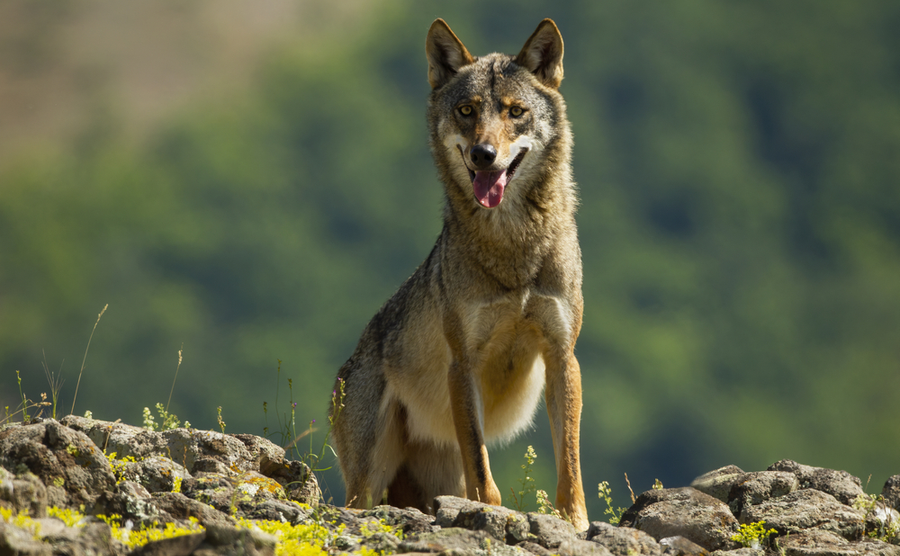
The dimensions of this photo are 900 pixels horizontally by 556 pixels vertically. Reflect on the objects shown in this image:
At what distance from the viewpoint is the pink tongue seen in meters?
5.63

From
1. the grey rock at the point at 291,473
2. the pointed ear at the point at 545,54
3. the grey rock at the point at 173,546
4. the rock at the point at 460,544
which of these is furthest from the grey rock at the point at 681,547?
the pointed ear at the point at 545,54

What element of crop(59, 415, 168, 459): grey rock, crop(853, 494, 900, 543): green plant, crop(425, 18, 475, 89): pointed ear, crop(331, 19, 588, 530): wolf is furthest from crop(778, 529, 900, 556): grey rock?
crop(425, 18, 475, 89): pointed ear

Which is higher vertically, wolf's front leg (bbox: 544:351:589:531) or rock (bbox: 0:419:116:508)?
wolf's front leg (bbox: 544:351:589:531)

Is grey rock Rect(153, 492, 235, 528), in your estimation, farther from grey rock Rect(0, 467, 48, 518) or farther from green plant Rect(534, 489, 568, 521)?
green plant Rect(534, 489, 568, 521)

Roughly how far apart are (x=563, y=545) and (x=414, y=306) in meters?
3.34

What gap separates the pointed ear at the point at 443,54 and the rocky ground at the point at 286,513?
3.29m

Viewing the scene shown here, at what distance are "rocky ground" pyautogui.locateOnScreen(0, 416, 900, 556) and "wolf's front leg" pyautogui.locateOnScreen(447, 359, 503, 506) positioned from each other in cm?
105

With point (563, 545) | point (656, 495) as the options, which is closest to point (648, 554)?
point (563, 545)

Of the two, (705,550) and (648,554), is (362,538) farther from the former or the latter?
(705,550)

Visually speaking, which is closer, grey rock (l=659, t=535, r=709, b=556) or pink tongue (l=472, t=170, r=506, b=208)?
grey rock (l=659, t=535, r=709, b=556)

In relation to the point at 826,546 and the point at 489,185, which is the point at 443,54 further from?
the point at 826,546

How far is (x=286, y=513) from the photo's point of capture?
3.79 m

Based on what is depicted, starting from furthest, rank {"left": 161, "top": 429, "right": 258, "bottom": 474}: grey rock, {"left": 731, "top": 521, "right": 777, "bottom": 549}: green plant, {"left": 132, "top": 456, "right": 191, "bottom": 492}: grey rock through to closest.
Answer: {"left": 161, "top": 429, "right": 258, "bottom": 474}: grey rock < {"left": 731, "top": 521, "right": 777, "bottom": 549}: green plant < {"left": 132, "top": 456, "right": 191, "bottom": 492}: grey rock

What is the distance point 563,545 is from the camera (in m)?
3.53
